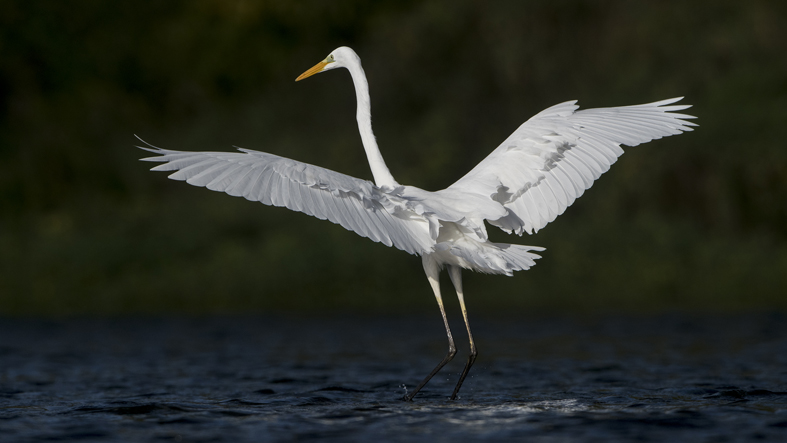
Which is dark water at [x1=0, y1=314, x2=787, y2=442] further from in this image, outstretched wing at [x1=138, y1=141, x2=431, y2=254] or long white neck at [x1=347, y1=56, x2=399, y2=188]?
long white neck at [x1=347, y1=56, x2=399, y2=188]

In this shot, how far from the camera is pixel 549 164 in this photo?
7234mm

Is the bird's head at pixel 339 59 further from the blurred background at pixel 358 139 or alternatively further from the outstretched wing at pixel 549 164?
the blurred background at pixel 358 139

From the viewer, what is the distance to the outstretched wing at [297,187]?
612 centimetres

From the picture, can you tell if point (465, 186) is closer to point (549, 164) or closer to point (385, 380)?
point (549, 164)

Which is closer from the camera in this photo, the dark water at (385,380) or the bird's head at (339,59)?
the dark water at (385,380)

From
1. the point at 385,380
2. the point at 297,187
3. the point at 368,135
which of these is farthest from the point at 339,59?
the point at 385,380

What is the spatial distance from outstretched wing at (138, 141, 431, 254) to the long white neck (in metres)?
0.83

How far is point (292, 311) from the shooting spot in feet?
50.6

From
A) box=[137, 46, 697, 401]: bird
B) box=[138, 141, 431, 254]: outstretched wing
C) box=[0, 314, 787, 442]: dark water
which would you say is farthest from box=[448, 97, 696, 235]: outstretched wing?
box=[0, 314, 787, 442]: dark water

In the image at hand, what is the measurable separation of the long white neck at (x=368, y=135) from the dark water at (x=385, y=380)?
1.75 meters

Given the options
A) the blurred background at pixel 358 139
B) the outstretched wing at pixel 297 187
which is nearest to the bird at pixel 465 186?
the outstretched wing at pixel 297 187

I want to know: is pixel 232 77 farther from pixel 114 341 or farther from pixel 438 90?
pixel 114 341

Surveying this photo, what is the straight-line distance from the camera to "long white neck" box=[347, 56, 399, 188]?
7.53 metres

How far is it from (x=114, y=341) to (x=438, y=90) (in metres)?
12.2
